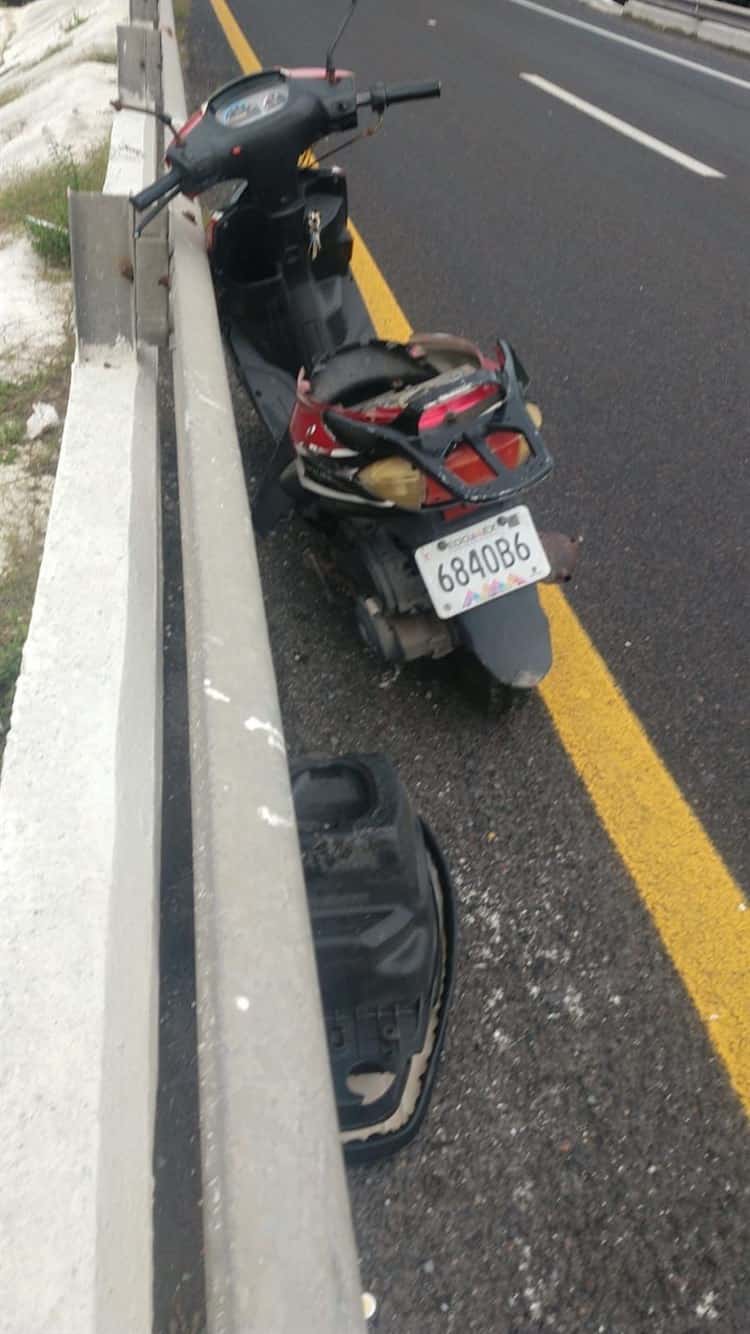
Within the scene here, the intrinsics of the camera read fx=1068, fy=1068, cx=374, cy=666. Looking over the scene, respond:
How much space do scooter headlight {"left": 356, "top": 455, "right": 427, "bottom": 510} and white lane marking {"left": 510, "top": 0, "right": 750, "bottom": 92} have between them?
10798 millimetres

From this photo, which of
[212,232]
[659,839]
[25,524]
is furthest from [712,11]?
[659,839]

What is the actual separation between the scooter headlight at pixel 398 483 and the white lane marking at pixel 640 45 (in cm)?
1080

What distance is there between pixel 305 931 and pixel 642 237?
19.3ft

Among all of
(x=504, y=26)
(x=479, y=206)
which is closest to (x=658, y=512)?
(x=479, y=206)

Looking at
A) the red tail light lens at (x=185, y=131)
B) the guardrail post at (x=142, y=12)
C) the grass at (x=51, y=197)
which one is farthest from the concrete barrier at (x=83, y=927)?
the guardrail post at (x=142, y=12)

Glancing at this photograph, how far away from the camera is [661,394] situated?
4414 millimetres

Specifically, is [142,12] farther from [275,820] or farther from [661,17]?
[661,17]

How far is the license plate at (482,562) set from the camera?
2447 mm

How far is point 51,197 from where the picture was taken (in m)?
5.57

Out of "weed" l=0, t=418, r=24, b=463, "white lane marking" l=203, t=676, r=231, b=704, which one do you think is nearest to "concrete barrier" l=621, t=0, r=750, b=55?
"weed" l=0, t=418, r=24, b=463

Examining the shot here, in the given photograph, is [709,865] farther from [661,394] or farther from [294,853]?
[661,394]

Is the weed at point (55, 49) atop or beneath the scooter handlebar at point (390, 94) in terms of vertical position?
beneath

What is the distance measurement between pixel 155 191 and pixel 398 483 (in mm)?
1090

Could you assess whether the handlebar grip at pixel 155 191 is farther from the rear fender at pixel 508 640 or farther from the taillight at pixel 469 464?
the rear fender at pixel 508 640
